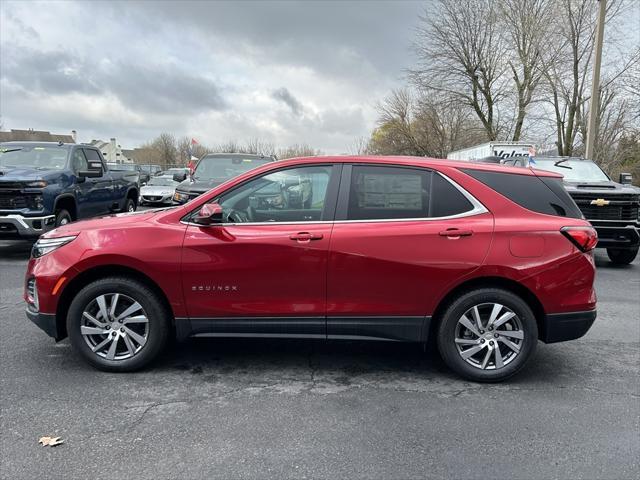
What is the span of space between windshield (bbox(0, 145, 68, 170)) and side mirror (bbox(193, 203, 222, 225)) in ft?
22.0

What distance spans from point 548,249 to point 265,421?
241 cm

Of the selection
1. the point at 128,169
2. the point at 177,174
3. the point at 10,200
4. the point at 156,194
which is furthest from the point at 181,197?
the point at 128,169

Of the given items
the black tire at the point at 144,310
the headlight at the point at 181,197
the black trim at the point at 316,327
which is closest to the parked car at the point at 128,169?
the headlight at the point at 181,197

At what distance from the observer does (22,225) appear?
8000mm

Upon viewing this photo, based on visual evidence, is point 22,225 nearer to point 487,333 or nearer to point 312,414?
point 312,414

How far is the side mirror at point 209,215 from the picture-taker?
3649mm

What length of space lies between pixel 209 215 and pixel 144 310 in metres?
0.91

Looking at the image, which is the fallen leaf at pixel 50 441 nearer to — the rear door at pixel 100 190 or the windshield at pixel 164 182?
the rear door at pixel 100 190

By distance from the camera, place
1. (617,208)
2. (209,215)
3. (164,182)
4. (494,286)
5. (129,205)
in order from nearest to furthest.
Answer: (209,215) → (494,286) → (617,208) → (129,205) → (164,182)

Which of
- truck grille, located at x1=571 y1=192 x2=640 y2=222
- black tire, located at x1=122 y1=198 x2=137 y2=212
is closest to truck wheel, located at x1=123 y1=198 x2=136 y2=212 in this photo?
black tire, located at x1=122 y1=198 x2=137 y2=212

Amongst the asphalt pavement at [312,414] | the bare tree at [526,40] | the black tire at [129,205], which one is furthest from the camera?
the bare tree at [526,40]

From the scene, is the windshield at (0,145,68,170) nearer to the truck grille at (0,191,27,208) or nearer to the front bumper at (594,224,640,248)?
the truck grille at (0,191,27,208)

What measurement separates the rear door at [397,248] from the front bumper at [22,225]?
21.2ft

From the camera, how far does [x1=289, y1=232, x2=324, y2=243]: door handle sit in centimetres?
365
